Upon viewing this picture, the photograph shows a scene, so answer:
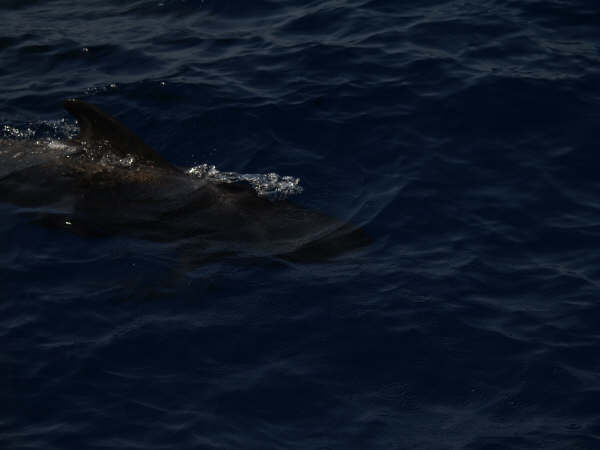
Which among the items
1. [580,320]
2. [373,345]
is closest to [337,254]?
[373,345]

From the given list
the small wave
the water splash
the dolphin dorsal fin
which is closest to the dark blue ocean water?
the small wave

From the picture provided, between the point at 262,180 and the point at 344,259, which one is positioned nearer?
the point at 344,259

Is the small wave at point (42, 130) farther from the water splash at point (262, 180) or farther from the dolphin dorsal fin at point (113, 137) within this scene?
the water splash at point (262, 180)

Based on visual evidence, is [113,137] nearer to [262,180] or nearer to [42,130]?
[262,180]

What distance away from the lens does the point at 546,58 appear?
13.9m

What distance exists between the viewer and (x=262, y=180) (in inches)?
447

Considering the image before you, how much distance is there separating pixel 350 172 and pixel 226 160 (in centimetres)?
173

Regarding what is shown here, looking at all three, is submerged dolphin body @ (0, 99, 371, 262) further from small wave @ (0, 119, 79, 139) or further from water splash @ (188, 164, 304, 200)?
small wave @ (0, 119, 79, 139)

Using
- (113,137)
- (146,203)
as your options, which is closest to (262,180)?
(146,203)

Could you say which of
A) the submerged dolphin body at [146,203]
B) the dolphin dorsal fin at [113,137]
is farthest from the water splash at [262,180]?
the dolphin dorsal fin at [113,137]

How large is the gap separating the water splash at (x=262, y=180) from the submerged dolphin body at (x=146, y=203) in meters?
0.18

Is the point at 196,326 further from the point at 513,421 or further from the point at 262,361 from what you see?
the point at 513,421

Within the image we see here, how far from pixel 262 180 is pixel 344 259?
2.09m

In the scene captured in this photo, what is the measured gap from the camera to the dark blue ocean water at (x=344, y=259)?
25.6 feet
